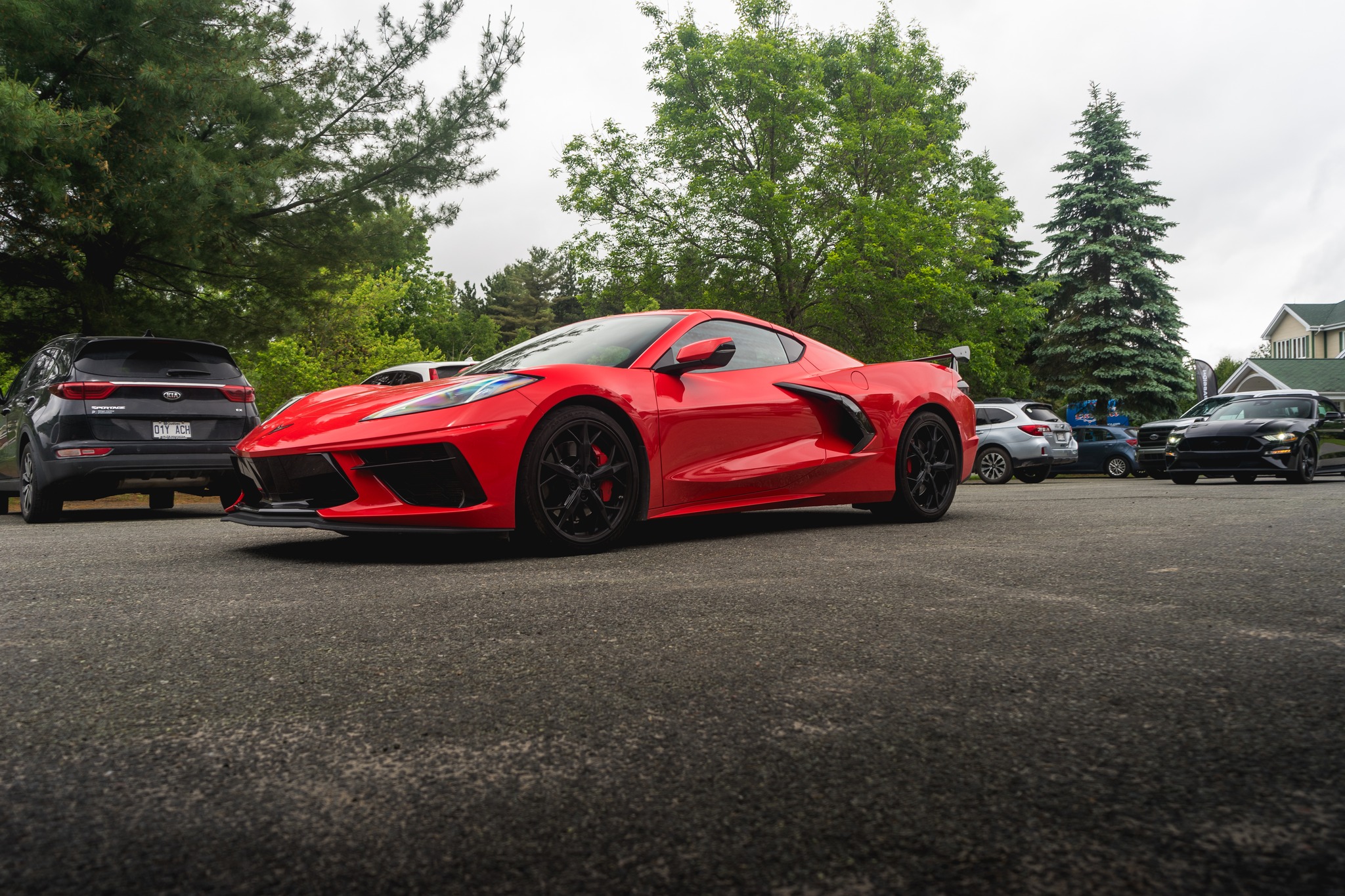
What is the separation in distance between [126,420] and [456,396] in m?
4.66

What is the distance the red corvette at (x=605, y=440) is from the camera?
4.55 metres

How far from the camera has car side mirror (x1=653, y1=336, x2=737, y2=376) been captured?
206 inches

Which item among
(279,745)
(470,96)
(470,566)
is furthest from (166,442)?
(470,96)

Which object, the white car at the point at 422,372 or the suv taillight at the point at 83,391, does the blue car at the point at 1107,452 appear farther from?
the suv taillight at the point at 83,391

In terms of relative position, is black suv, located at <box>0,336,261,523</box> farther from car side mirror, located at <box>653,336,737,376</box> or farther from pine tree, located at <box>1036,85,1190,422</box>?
pine tree, located at <box>1036,85,1190,422</box>

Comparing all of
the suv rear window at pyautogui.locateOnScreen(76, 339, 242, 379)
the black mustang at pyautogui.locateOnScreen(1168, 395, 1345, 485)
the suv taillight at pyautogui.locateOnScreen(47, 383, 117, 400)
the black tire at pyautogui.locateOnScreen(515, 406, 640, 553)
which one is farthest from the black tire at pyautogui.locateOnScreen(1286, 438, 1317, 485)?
the suv taillight at pyautogui.locateOnScreen(47, 383, 117, 400)

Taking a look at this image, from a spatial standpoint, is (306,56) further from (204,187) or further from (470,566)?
(470,566)

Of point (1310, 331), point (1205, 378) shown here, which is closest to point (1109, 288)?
point (1205, 378)

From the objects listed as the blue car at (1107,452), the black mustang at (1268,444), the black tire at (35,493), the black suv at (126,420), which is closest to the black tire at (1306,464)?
the black mustang at (1268,444)

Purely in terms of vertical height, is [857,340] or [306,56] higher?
[306,56]

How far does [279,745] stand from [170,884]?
58cm

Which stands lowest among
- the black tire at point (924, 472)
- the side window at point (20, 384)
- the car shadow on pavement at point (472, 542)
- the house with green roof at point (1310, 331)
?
the car shadow on pavement at point (472, 542)

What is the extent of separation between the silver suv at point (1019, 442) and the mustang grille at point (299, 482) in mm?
15242

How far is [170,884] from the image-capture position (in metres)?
1.30
